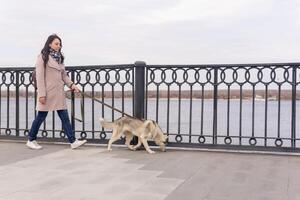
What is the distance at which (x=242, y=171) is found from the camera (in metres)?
5.88

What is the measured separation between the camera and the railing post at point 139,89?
7.93 m

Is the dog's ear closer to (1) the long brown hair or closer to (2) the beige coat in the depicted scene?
(2) the beige coat

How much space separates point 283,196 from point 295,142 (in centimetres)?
282

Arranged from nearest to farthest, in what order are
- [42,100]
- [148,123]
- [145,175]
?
[145,175]
[148,123]
[42,100]

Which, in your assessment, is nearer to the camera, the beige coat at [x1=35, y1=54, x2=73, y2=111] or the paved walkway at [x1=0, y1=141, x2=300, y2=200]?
the paved walkway at [x1=0, y1=141, x2=300, y2=200]

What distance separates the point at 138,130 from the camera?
753cm

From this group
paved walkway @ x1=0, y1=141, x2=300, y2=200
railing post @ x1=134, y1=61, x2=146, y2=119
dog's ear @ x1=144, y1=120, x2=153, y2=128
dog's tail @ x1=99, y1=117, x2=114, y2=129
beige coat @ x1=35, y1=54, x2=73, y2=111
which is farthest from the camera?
railing post @ x1=134, y1=61, x2=146, y2=119

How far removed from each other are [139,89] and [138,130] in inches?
31.6

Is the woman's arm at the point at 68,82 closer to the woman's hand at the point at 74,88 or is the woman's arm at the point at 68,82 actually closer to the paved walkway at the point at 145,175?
the woman's hand at the point at 74,88

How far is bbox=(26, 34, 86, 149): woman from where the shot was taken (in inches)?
298

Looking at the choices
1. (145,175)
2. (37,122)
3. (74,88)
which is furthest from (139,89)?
(145,175)

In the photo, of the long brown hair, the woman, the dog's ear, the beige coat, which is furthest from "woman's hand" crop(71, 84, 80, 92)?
the dog's ear

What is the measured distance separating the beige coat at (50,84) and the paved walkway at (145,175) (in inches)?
29.6

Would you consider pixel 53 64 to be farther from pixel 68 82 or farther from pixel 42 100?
pixel 42 100
